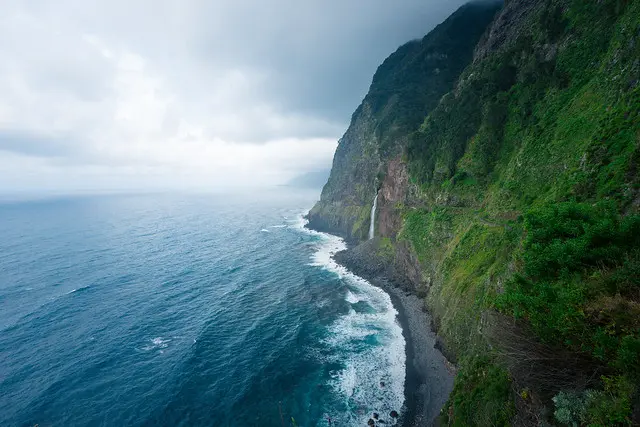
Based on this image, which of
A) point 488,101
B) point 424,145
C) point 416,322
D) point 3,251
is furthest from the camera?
point 3,251

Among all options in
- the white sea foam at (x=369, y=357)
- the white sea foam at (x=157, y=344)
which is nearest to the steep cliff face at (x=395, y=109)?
the white sea foam at (x=369, y=357)

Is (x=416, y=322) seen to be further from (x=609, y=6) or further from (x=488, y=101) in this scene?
(x=609, y=6)

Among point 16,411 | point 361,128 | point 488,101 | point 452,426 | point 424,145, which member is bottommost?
point 16,411

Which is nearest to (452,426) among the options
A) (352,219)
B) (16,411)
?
(16,411)

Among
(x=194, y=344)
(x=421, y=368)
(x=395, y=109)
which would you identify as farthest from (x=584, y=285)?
(x=395, y=109)

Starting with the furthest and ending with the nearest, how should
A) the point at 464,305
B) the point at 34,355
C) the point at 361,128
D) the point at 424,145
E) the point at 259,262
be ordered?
the point at 361,128, the point at 259,262, the point at 424,145, the point at 34,355, the point at 464,305

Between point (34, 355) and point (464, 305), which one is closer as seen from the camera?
point (464, 305)
